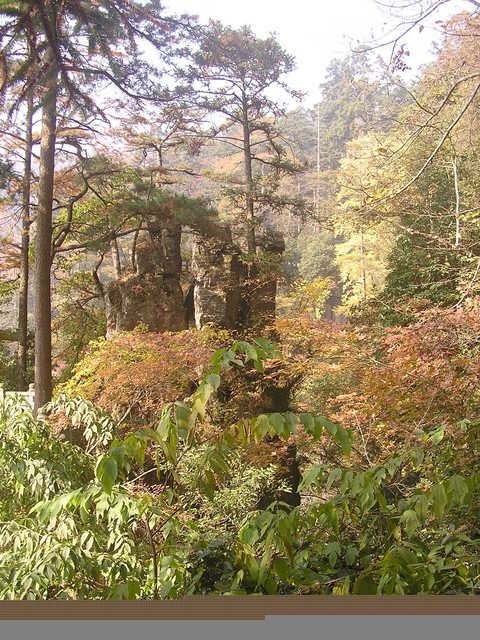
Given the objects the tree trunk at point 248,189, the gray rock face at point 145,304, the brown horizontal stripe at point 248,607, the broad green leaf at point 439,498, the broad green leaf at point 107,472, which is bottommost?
the brown horizontal stripe at point 248,607

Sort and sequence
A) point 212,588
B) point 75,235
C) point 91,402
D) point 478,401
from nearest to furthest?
point 212,588, point 478,401, point 91,402, point 75,235

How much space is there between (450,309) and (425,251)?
33 cm

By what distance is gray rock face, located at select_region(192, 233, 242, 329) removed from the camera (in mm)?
3109

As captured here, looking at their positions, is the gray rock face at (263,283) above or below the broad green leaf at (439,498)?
above

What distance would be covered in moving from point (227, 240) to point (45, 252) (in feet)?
3.39

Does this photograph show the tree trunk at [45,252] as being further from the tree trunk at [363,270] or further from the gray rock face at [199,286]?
the tree trunk at [363,270]

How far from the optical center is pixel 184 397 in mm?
3074

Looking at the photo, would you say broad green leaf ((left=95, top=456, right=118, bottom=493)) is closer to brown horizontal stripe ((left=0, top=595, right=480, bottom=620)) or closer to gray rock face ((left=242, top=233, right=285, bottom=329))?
brown horizontal stripe ((left=0, top=595, right=480, bottom=620))

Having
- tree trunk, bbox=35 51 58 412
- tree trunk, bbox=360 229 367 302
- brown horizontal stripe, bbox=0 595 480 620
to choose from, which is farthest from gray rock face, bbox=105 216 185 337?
brown horizontal stripe, bbox=0 595 480 620

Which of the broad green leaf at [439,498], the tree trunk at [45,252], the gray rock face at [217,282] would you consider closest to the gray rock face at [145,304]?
the gray rock face at [217,282]

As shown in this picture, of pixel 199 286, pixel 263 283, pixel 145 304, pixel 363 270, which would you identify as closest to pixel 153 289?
pixel 145 304

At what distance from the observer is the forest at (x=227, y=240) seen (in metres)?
2.90

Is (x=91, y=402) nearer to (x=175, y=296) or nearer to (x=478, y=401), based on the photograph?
(x=175, y=296)

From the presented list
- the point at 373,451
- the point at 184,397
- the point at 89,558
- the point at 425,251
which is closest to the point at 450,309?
the point at 425,251
